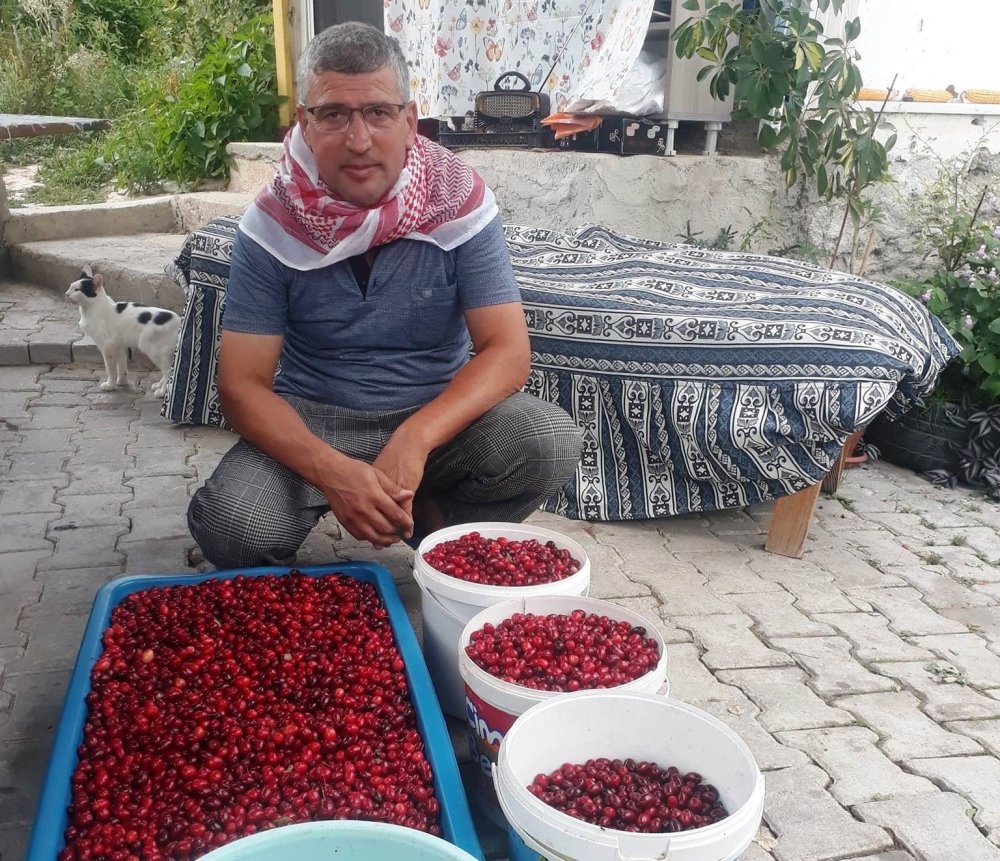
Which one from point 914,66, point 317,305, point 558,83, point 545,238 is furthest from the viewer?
point 558,83

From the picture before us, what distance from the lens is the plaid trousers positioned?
2.52 meters

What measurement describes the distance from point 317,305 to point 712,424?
4.83 ft

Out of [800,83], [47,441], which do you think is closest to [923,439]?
[800,83]

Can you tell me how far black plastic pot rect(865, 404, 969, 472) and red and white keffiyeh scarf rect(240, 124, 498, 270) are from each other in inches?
98.0

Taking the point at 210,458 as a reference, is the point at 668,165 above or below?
above

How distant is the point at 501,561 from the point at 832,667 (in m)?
1.08

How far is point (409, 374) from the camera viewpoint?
2.74 meters

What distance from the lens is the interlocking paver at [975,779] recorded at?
2.03 m

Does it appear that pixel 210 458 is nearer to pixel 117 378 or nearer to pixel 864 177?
pixel 117 378

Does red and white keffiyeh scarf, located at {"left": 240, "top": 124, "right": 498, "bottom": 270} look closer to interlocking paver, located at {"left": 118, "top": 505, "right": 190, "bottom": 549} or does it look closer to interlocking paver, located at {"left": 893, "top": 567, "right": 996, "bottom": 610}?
interlocking paver, located at {"left": 118, "top": 505, "right": 190, "bottom": 549}

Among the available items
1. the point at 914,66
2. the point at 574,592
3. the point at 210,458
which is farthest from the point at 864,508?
the point at 210,458

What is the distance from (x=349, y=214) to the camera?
2.52 m

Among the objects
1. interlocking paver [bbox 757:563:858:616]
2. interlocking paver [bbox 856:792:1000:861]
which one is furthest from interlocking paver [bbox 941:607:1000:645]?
interlocking paver [bbox 856:792:1000:861]

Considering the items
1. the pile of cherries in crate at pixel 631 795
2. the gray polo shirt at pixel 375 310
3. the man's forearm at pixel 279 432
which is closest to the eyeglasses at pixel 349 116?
the gray polo shirt at pixel 375 310
